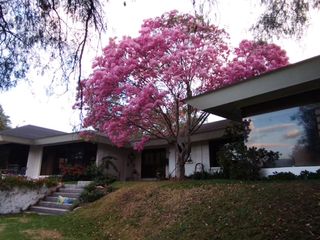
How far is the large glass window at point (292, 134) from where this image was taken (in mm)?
8953

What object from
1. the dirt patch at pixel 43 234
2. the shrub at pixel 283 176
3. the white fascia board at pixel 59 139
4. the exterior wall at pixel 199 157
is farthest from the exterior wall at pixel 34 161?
the shrub at pixel 283 176

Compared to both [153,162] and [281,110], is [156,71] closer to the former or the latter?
[281,110]

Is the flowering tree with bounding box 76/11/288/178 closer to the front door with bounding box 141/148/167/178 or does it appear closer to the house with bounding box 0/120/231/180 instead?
the house with bounding box 0/120/231/180

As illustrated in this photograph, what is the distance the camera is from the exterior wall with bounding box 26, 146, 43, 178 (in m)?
19.5

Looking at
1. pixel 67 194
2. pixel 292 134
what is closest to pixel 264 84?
pixel 292 134

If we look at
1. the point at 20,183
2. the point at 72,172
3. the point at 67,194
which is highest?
the point at 72,172

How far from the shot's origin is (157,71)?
1188 centimetres

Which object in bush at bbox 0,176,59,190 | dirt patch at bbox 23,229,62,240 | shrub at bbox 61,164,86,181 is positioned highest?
shrub at bbox 61,164,86,181

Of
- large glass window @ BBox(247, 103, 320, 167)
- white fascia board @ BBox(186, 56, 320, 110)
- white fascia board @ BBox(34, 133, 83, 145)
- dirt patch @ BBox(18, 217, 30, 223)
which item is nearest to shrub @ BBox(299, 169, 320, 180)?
large glass window @ BBox(247, 103, 320, 167)

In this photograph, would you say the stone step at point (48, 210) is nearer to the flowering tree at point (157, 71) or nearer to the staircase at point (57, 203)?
the staircase at point (57, 203)

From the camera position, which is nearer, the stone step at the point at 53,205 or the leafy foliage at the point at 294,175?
the leafy foliage at the point at 294,175

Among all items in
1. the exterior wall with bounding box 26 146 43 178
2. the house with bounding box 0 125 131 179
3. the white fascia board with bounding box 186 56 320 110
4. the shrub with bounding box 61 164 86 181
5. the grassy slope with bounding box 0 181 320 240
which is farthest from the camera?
the exterior wall with bounding box 26 146 43 178

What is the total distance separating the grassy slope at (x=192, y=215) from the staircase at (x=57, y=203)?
120 centimetres

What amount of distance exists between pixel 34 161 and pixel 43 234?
41.8 feet
